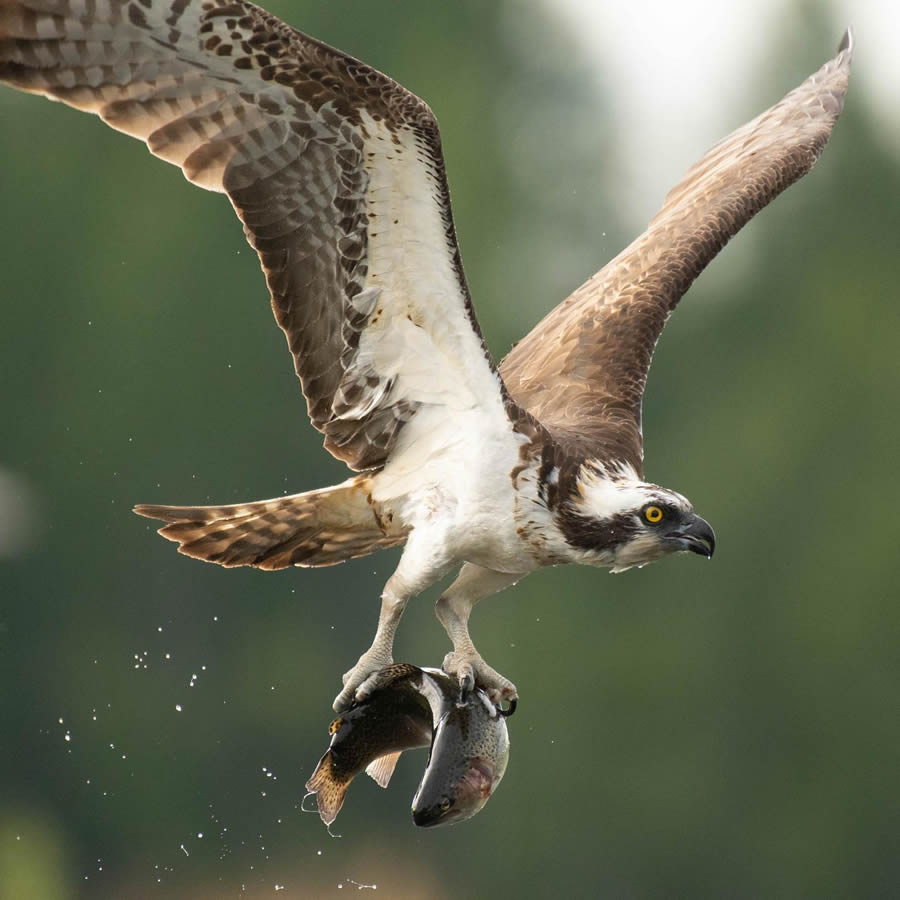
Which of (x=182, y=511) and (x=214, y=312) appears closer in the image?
(x=182, y=511)

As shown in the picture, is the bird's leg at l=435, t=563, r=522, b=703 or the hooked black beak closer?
the hooked black beak

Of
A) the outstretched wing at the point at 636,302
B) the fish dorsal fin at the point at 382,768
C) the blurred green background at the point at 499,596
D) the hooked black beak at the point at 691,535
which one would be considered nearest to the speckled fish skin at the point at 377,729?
the fish dorsal fin at the point at 382,768

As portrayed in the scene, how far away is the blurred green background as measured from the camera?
96.0 ft

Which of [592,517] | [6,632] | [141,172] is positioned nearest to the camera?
[592,517]

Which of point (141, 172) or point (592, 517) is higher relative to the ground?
point (592, 517)

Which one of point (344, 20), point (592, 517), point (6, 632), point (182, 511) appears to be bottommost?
point (6, 632)

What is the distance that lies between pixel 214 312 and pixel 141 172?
469 cm

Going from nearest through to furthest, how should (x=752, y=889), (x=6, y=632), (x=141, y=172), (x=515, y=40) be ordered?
(x=6, y=632) → (x=752, y=889) → (x=141, y=172) → (x=515, y=40)

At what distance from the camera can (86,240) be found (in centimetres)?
3416

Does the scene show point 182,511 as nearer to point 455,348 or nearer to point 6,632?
point 455,348

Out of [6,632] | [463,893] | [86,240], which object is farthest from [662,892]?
[86,240]

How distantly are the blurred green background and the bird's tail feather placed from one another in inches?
640

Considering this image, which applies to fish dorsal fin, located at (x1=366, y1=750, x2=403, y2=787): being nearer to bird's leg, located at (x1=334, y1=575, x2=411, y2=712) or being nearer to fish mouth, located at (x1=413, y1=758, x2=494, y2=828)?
bird's leg, located at (x1=334, y1=575, x2=411, y2=712)

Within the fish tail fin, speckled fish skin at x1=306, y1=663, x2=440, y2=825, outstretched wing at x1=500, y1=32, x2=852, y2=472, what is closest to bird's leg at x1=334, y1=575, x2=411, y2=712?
speckled fish skin at x1=306, y1=663, x2=440, y2=825
